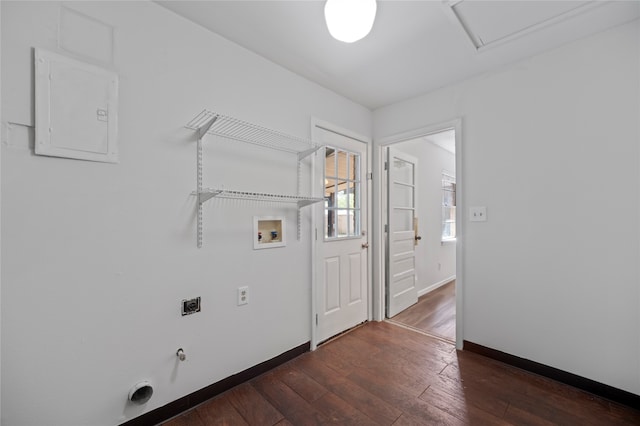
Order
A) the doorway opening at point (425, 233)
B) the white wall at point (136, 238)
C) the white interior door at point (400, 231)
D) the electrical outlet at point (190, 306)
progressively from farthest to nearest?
the white interior door at point (400, 231) → the doorway opening at point (425, 233) → the electrical outlet at point (190, 306) → the white wall at point (136, 238)

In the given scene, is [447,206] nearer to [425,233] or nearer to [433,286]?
[425,233]

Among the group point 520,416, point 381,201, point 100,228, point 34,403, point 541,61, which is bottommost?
point 520,416

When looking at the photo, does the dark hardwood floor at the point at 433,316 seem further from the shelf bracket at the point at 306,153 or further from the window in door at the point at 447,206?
the shelf bracket at the point at 306,153

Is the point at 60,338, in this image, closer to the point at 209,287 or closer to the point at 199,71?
the point at 209,287

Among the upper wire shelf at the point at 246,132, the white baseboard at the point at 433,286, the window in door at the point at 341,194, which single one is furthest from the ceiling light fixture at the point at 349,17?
the white baseboard at the point at 433,286

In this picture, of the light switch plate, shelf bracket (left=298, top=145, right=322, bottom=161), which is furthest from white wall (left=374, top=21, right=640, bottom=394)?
shelf bracket (left=298, top=145, right=322, bottom=161)

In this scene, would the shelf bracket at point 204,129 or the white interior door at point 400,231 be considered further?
the white interior door at point 400,231

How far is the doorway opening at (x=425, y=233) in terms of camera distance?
8.92ft

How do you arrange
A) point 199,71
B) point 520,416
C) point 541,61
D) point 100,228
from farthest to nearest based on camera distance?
point 541,61 < point 199,71 < point 520,416 < point 100,228

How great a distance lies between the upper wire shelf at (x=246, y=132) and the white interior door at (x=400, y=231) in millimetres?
1332

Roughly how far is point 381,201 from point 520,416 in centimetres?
204

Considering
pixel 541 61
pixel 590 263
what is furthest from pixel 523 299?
pixel 541 61

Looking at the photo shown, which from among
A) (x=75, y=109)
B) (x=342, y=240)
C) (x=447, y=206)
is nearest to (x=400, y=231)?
(x=342, y=240)

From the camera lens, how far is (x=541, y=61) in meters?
1.95
